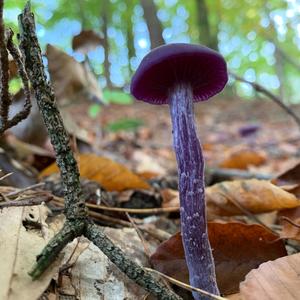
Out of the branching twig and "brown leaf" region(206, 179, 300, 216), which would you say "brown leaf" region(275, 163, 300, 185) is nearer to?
"brown leaf" region(206, 179, 300, 216)

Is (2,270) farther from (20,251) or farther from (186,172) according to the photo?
(186,172)

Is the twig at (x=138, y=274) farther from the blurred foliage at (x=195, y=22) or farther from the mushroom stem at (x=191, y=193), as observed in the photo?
the blurred foliage at (x=195, y=22)

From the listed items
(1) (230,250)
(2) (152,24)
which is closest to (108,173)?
(1) (230,250)

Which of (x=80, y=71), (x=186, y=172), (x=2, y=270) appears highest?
(x=80, y=71)

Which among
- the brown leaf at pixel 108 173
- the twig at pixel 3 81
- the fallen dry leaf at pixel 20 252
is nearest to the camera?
the fallen dry leaf at pixel 20 252

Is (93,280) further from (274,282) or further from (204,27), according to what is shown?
(204,27)

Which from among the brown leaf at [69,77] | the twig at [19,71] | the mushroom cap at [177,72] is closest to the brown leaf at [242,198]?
the mushroom cap at [177,72]

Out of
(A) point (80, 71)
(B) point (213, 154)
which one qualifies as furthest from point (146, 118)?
(A) point (80, 71)
